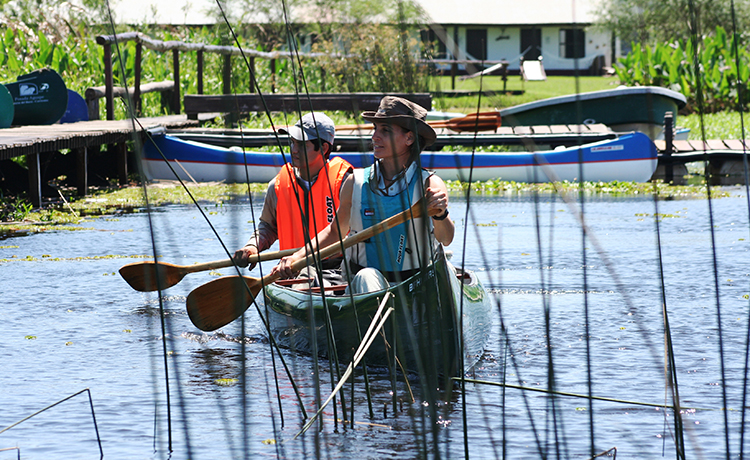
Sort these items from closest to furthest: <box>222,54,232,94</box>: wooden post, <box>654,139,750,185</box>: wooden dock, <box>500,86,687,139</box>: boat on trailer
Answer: <box>222,54,232,94</box>: wooden post < <box>654,139,750,185</box>: wooden dock < <box>500,86,687,139</box>: boat on trailer

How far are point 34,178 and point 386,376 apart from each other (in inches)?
260

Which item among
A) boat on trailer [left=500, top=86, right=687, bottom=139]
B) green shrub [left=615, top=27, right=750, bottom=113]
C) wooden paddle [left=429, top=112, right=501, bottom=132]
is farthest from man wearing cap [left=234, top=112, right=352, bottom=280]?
green shrub [left=615, top=27, right=750, bottom=113]

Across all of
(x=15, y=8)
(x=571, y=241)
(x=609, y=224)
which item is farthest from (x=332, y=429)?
(x=15, y=8)

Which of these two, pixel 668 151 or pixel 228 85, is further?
pixel 668 151

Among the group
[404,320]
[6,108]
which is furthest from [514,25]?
[404,320]

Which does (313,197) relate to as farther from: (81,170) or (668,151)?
(668,151)

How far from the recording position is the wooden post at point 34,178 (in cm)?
941

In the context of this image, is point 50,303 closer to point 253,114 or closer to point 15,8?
point 253,114

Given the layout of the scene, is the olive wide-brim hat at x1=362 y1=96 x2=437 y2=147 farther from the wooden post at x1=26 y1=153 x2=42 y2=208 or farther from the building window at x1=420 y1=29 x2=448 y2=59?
the wooden post at x1=26 y1=153 x2=42 y2=208

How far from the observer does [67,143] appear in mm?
9711

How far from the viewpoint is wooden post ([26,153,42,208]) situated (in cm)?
941

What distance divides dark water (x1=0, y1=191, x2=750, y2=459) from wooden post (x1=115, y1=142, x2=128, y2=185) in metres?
4.07

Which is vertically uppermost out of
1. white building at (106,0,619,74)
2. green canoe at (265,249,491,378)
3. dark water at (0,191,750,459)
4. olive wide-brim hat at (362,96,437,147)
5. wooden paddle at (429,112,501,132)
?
white building at (106,0,619,74)

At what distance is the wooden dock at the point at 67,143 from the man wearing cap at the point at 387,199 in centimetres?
439
